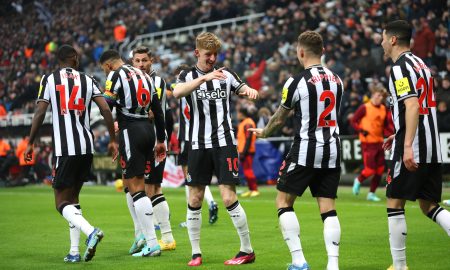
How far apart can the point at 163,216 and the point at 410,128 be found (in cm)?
389

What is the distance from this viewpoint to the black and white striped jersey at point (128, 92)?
875 cm

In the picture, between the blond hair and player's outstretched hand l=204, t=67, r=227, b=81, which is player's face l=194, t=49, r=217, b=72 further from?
player's outstretched hand l=204, t=67, r=227, b=81

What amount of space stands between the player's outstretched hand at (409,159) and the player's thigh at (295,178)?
2.83 feet

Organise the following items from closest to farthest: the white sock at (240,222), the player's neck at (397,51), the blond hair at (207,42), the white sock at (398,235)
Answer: the white sock at (398,235) < the player's neck at (397,51) < the blond hair at (207,42) < the white sock at (240,222)

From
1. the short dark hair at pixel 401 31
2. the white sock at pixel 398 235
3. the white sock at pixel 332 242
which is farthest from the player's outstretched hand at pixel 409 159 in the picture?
the short dark hair at pixel 401 31

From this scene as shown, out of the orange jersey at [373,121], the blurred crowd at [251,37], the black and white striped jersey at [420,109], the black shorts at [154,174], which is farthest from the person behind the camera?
the blurred crowd at [251,37]

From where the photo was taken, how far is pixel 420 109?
6.85 m

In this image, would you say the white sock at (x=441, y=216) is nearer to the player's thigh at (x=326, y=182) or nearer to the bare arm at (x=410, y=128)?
the bare arm at (x=410, y=128)

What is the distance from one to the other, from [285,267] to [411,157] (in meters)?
1.88

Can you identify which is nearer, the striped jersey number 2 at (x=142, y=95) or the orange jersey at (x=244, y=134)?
the striped jersey number 2 at (x=142, y=95)

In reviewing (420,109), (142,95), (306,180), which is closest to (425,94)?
(420,109)

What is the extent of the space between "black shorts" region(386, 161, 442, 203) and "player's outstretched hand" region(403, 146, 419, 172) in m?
0.16

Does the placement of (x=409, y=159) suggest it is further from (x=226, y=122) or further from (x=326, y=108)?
(x=226, y=122)

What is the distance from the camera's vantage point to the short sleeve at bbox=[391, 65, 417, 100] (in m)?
6.67
